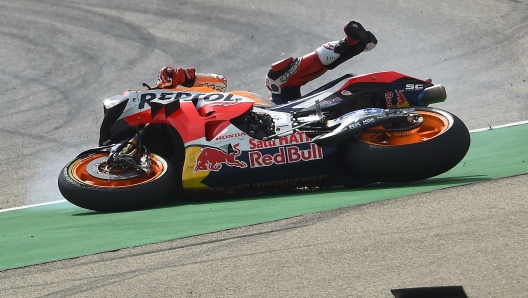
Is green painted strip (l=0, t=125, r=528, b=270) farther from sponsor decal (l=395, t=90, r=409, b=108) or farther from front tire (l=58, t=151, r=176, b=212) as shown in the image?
sponsor decal (l=395, t=90, r=409, b=108)

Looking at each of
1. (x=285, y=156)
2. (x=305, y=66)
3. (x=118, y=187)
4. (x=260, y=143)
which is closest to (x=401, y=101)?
(x=305, y=66)

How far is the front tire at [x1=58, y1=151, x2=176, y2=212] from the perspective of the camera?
8.38 metres

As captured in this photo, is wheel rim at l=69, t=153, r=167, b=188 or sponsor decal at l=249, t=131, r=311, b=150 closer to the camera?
sponsor decal at l=249, t=131, r=311, b=150

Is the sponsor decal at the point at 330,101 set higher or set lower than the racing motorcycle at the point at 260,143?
higher

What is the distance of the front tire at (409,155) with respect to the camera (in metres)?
7.80

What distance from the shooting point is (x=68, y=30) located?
17109mm

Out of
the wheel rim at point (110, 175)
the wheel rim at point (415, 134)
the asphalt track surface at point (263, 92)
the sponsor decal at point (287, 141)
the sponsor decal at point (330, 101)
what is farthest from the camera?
the sponsor decal at point (330, 101)

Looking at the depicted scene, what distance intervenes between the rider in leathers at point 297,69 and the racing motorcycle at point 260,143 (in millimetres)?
234

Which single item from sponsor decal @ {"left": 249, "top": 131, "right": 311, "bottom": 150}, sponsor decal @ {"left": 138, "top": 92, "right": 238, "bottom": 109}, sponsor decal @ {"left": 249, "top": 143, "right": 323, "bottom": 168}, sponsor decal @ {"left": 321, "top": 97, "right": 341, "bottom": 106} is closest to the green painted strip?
sponsor decal @ {"left": 249, "top": 143, "right": 323, "bottom": 168}

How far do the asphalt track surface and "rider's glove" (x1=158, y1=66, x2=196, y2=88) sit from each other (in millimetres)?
2442

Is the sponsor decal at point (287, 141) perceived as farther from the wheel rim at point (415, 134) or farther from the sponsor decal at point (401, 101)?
the sponsor decal at point (401, 101)

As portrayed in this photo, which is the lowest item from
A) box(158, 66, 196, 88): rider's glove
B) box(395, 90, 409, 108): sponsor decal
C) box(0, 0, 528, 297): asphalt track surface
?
box(0, 0, 528, 297): asphalt track surface

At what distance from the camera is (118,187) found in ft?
27.6

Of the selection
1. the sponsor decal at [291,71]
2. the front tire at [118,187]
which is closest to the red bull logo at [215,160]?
the front tire at [118,187]
